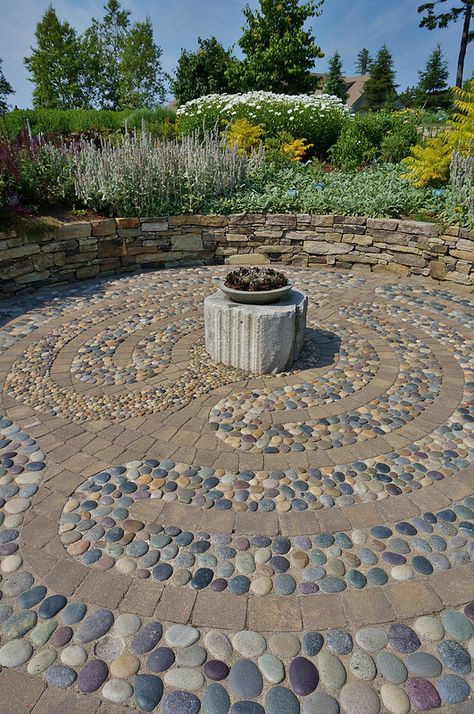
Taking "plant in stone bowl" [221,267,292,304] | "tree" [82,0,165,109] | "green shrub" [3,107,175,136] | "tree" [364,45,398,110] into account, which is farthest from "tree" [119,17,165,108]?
"plant in stone bowl" [221,267,292,304]

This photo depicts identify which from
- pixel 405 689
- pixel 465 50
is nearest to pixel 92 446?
pixel 405 689

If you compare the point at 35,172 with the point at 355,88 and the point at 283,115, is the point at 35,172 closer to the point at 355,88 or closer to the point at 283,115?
the point at 283,115

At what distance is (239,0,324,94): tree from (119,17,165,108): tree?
13040 mm

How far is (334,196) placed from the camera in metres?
7.33

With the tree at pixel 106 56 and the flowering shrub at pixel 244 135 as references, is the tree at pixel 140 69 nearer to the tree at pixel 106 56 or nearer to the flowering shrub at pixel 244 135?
the tree at pixel 106 56

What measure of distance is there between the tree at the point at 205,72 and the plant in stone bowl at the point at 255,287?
60.1ft

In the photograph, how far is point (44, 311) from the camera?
16.9 feet

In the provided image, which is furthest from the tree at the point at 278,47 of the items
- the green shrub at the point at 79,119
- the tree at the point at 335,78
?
the tree at the point at 335,78

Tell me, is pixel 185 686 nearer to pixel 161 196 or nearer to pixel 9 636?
pixel 9 636

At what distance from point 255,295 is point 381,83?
142 feet

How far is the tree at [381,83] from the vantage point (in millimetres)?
38281

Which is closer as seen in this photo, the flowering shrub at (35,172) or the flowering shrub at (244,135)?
the flowering shrub at (35,172)

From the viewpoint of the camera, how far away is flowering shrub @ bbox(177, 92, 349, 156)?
11602 millimetres

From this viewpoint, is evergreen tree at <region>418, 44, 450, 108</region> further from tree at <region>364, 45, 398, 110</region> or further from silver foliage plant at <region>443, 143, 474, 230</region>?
silver foliage plant at <region>443, 143, 474, 230</region>
